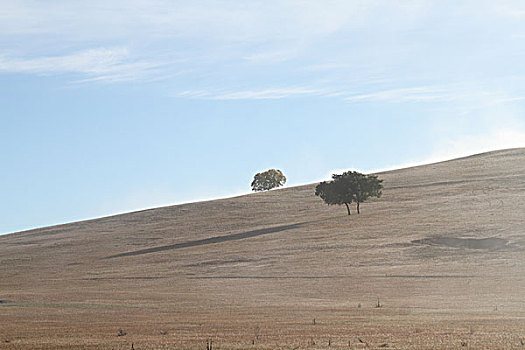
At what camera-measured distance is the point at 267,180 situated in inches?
6024

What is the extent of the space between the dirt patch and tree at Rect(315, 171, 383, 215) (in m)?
23.4

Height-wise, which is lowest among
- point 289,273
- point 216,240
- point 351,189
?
point 289,273

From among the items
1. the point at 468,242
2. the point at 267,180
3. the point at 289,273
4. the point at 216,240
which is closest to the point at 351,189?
the point at 216,240

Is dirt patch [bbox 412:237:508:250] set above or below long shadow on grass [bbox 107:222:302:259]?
below

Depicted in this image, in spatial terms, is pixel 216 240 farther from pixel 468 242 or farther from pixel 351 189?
pixel 468 242

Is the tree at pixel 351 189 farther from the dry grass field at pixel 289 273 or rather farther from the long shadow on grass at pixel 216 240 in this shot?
the long shadow on grass at pixel 216 240

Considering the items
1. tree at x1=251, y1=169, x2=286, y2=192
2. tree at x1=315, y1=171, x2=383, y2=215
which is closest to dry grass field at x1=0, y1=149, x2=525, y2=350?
tree at x1=315, y1=171, x2=383, y2=215

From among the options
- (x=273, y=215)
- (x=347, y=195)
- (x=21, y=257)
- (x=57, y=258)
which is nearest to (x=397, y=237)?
(x=347, y=195)

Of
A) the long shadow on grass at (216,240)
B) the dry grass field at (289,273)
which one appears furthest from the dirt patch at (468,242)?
the long shadow on grass at (216,240)

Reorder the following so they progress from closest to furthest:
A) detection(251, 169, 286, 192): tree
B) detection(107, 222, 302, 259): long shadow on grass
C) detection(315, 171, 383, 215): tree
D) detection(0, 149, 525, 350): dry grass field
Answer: detection(0, 149, 525, 350): dry grass field
detection(107, 222, 302, 259): long shadow on grass
detection(315, 171, 383, 215): tree
detection(251, 169, 286, 192): tree

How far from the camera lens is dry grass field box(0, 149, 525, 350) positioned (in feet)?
67.9

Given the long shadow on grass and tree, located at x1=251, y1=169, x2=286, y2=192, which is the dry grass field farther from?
tree, located at x1=251, y1=169, x2=286, y2=192

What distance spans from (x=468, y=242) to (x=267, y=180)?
97.7 meters

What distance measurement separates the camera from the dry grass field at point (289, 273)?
20.7 meters
